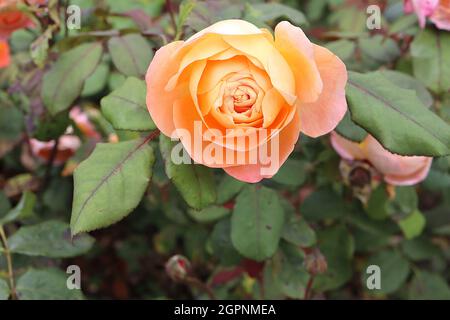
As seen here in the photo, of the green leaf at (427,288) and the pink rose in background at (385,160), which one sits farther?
the green leaf at (427,288)

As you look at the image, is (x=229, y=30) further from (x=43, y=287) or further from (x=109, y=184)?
(x=43, y=287)


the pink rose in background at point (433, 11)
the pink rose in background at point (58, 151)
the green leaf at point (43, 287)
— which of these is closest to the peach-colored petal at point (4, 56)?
the pink rose in background at point (58, 151)

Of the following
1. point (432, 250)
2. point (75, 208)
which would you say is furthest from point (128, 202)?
point (432, 250)

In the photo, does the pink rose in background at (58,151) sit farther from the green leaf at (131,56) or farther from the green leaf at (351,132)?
the green leaf at (351,132)

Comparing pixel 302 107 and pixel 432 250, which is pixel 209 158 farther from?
pixel 432 250

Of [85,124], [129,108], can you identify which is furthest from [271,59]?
[85,124]

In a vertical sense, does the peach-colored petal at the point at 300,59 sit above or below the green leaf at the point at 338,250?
above

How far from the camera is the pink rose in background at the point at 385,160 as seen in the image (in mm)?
1121

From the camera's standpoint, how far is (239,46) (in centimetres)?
80

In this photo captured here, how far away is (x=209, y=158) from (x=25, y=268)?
62 cm

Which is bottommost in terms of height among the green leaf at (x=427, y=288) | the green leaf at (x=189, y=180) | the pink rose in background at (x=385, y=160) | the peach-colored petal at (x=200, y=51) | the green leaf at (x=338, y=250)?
the green leaf at (x=427, y=288)

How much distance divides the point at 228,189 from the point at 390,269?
54 centimetres

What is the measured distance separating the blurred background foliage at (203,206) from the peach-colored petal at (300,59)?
0.20 m

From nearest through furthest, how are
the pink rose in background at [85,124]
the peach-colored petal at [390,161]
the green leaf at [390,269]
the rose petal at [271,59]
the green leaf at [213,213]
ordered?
the rose petal at [271,59], the peach-colored petal at [390,161], the green leaf at [213,213], the green leaf at [390,269], the pink rose in background at [85,124]
